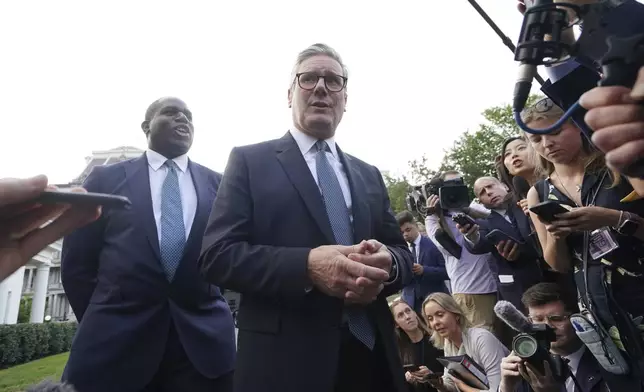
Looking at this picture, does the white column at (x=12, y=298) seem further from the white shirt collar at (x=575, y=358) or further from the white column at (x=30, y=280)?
the white shirt collar at (x=575, y=358)

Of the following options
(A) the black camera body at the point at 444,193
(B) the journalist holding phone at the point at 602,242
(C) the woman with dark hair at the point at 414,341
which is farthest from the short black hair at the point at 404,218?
(B) the journalist holding phone at the point at 602,242

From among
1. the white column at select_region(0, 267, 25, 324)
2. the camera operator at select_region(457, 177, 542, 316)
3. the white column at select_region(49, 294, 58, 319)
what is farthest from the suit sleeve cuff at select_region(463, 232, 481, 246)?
the white column at select_region(49, 294, 58, 319)

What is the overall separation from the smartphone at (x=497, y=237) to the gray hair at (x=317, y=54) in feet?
6.84

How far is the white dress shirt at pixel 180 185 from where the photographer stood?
2797mm

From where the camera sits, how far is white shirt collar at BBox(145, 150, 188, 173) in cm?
301

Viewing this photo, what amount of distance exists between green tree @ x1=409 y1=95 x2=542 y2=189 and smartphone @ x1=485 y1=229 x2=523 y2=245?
2581 cm

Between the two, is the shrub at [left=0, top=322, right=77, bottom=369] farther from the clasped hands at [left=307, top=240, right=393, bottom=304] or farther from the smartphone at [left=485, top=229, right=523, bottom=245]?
the clasped hands at [left=307, top=240, right=393, bottom=304]

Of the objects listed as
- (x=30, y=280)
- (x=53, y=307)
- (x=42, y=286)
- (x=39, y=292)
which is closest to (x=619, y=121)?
(x=42, y=286)

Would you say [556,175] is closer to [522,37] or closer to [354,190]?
[354,190]

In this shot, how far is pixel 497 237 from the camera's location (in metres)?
3.85

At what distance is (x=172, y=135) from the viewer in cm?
310

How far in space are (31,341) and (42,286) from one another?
28.6ft

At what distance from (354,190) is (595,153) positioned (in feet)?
4.36

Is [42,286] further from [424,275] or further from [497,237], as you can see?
[497,237]
